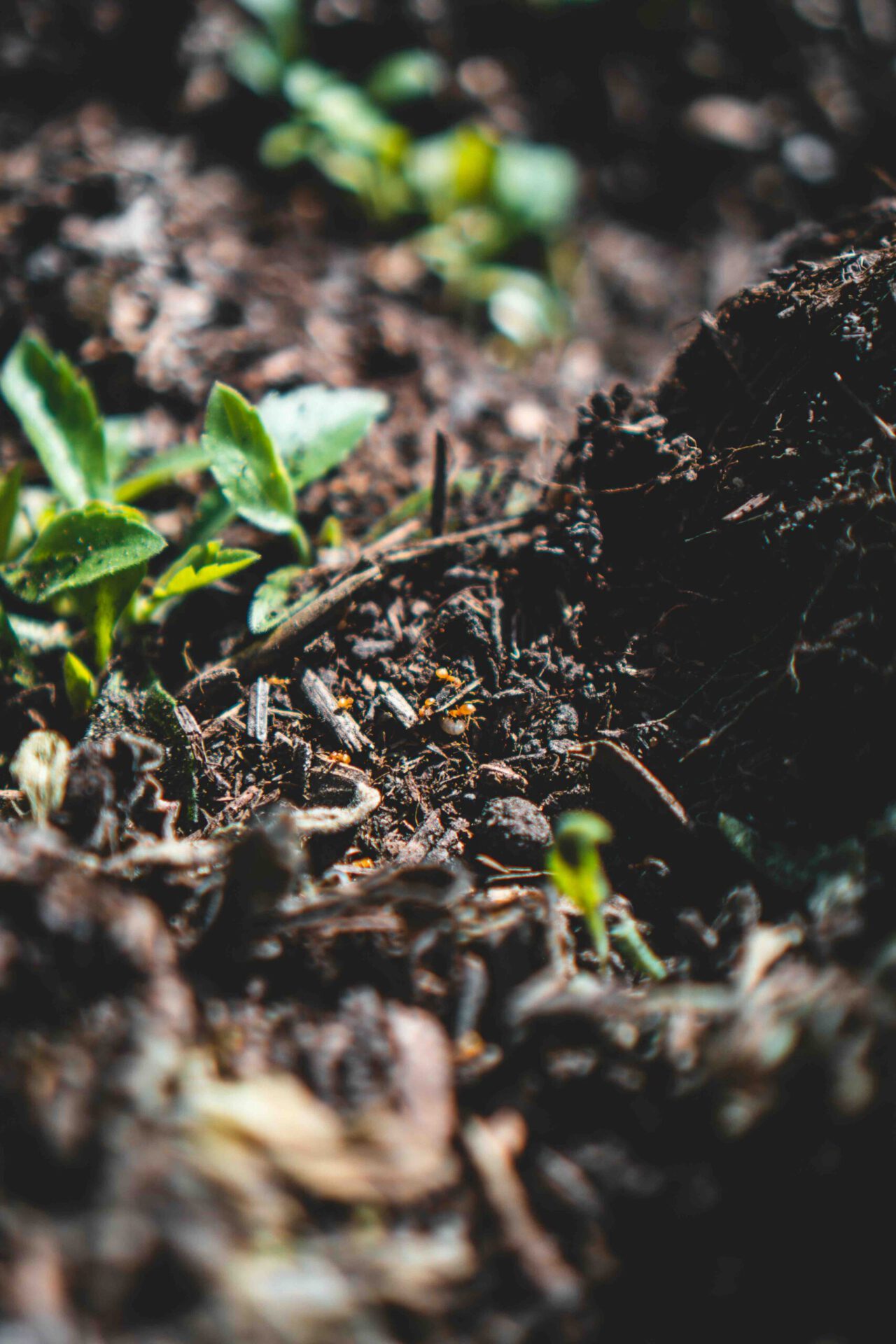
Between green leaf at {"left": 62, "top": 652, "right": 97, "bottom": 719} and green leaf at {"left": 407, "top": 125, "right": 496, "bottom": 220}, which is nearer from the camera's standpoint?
green leaf at {"left": 62, "top": 652, "right": 97, "bottom": 719}

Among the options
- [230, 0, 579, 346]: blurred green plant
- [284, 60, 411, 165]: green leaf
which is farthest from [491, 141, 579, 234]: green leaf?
[284, 60, 411, 165]: green leaf

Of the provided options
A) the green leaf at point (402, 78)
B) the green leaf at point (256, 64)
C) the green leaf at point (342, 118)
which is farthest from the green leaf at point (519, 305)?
the green leaf at point (256, 64)

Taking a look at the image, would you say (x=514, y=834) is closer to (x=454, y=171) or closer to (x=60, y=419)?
(x=60, y=419)

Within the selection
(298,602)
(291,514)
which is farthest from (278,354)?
(298,602)

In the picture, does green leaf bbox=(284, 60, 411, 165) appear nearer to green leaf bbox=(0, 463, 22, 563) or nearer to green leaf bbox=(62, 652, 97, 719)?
green leaf bbox=(0, 463, 22, 563)

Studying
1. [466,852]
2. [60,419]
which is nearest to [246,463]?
[60,419]

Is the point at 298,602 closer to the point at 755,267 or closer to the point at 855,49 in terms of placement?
the point at 755,267
